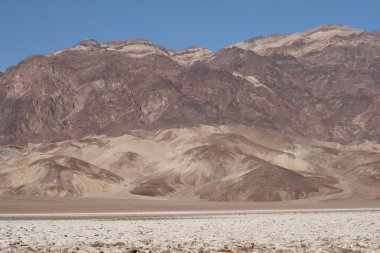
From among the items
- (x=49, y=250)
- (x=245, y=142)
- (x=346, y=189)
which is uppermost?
(x=245, y=142)

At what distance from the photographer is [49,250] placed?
25078 mm

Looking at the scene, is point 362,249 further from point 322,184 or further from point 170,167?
point 170,167

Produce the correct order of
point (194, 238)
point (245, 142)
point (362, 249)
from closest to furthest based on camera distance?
1. point (362, 249)
2. point (194, 238)
3. point (245, 142)

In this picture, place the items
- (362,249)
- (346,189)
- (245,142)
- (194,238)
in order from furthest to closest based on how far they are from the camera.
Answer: (245,142) → (346,189) → (194,238) → (362,249)

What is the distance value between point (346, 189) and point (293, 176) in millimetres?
11619

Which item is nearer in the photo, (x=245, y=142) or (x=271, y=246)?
(x=271, y=246)

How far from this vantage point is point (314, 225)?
38312 millimetres

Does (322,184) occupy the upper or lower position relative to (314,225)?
upper

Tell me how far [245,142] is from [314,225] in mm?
157232

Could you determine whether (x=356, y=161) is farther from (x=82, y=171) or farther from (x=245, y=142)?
(x=82, y=171)

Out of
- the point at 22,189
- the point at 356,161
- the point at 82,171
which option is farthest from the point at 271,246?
the point at 356,161

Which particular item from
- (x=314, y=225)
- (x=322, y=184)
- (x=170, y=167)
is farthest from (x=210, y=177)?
(x=314, y=225)

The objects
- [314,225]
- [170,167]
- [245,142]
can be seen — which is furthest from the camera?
[245,142]

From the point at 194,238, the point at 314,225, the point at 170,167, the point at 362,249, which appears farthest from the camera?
the point at 170,167
